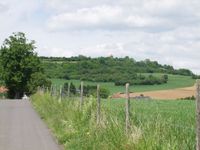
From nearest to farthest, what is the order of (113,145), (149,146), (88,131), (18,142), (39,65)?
(149,146) → (113,145) → (88,131) → (18,142) → (39,65)

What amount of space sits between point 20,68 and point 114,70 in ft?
50.9

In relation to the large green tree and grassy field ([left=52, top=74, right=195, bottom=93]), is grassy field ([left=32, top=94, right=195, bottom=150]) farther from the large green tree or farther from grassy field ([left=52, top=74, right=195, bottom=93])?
the large green tree

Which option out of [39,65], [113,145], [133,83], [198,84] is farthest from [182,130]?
[39,65]

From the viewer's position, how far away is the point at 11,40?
9600cm

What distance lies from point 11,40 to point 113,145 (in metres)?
86.0

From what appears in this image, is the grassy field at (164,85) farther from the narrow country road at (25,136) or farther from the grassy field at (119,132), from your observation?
the grassy field at (119,132)

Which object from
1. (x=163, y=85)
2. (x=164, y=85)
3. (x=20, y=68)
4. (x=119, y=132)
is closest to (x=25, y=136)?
(x=119, y=132)

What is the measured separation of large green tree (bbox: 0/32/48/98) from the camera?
299ft

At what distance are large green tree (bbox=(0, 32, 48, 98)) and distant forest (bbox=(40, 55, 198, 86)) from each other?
7905mm

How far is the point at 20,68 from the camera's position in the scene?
92.8m

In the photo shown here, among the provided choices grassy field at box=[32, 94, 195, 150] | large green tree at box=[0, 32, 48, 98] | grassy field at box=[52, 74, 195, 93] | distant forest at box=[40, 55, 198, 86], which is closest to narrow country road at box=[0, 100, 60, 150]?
grassy field at box=[32, 94, 195, 150]

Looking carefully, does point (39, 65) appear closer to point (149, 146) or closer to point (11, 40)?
point (11, 40)

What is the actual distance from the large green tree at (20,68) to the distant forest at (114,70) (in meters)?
7.90

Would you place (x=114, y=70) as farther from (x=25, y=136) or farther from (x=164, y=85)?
(x=25, y=136)
